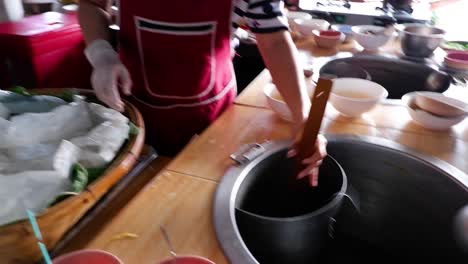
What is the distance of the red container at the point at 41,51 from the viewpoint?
1332 mm

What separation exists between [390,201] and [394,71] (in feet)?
2.23

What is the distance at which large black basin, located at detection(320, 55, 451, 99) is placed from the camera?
1.45 meters

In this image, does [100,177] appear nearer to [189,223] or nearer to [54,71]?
[189,223]

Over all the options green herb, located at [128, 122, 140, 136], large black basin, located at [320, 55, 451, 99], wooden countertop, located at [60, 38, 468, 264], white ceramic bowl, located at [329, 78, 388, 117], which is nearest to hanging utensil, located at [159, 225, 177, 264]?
wooden countertop, located at [60, 38, 468, 264]

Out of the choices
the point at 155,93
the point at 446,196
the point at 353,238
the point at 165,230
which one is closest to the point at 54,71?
the point at 155,93

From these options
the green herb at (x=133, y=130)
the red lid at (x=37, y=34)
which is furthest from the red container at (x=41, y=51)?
the green herb at (x=133, y=130)

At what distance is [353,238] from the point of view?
1.05 metres

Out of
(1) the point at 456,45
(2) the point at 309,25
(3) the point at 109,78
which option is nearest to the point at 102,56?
(3) the point at 109,78

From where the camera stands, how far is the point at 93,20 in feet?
3.61

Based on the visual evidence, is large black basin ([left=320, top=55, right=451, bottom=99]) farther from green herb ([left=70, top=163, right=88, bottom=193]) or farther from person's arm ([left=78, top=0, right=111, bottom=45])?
green herb ([left=70, top=163, right=88, bottom=193])

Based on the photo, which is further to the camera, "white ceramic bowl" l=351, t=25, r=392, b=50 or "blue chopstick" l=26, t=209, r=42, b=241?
"white ceramic bowl" l=351, t=25, r=392, b=50

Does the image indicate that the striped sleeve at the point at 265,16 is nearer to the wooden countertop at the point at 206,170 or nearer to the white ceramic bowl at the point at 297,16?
the wooden countertop at the point at 206,170

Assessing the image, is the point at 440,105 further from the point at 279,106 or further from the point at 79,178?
the point at 79,178

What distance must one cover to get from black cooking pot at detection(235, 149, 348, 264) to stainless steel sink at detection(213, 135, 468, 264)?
23mm
